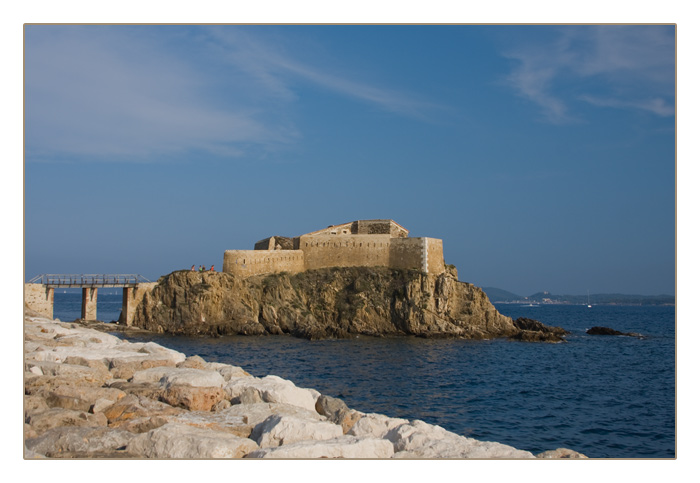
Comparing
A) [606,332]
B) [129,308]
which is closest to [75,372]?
[129,308]

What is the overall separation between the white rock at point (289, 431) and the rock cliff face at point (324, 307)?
38.7 metres

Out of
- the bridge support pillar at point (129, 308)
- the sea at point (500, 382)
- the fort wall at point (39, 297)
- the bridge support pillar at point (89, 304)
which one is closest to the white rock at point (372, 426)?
the sea at point (500, 382)

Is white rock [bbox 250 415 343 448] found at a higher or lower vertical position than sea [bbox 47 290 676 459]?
higher

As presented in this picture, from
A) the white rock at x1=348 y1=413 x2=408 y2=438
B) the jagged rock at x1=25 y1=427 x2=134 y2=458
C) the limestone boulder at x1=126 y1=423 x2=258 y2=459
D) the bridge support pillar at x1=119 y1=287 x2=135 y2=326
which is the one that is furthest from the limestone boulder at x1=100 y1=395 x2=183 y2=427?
the bridge support pillar at x1=119 y1=287 x2=135 y2=326

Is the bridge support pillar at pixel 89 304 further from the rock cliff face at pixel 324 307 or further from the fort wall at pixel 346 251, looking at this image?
the fort wall at pixel 346 251

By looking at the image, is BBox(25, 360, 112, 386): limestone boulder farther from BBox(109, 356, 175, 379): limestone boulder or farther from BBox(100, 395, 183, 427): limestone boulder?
BBox(100, 395, 183, 427): limestone boulder

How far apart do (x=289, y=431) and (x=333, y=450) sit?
3.06ft

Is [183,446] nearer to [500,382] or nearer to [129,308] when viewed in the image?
[500,382]

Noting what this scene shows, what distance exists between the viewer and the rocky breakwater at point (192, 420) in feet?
28.3

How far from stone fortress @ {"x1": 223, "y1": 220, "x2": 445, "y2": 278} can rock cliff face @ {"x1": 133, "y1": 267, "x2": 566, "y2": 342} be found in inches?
79.5

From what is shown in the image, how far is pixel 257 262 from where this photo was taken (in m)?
55.4

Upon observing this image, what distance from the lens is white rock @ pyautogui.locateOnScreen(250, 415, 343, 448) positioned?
9.17m

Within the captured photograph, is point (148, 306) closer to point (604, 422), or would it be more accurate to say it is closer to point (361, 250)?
point (361, 250)

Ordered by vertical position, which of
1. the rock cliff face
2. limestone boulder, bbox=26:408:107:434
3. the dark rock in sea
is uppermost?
limestone boulder, bbox=26:408:107:434
